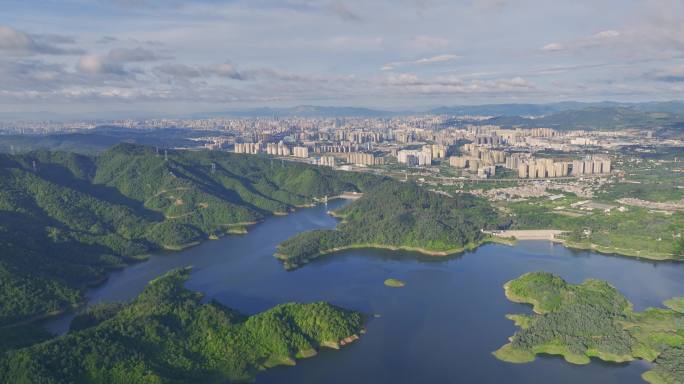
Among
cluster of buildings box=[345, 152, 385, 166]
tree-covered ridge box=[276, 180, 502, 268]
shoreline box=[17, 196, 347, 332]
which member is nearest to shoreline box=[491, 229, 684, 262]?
tree-covered ridge box=[276, 180, 502, 268]

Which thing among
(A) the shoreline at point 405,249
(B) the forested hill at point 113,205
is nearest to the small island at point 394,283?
(A) the shoreline at point 405,249

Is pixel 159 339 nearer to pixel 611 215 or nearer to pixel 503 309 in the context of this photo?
pixel 503 309

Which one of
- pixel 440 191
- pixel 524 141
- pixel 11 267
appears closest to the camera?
pixel 11 267

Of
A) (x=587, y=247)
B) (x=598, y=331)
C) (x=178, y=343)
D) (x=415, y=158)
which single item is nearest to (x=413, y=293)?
(x=598, y=331)

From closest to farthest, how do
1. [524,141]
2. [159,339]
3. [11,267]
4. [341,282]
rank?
1. [159,339]
2. [11,267]
3. [341,282]
4. [524,141]

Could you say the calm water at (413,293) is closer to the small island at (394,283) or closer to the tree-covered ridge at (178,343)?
the small island at (394,283)

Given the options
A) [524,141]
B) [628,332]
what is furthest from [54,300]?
[524,141]

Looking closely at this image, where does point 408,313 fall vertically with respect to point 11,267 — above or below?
below
